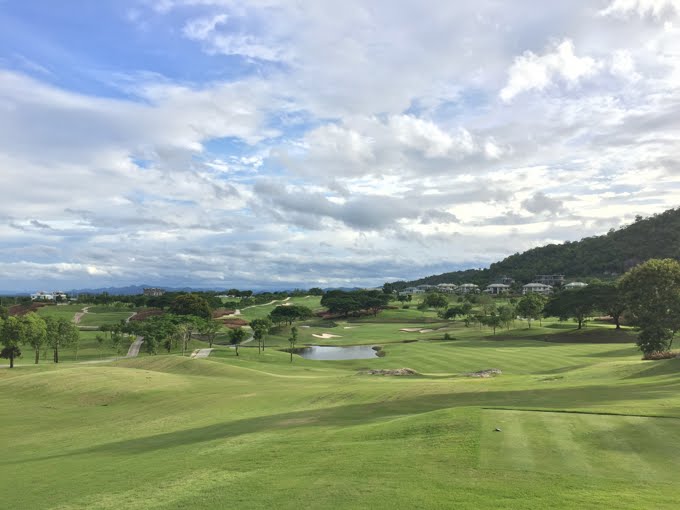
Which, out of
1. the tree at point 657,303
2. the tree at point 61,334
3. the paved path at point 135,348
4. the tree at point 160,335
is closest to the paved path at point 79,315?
the paved path at point 135,348

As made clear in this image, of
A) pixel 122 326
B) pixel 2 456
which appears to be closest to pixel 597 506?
pixel 2 456

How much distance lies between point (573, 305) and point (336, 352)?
47904mm

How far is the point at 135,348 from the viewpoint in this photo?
278 ft

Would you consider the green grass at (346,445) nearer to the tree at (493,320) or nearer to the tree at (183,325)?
the tree at (183,325)

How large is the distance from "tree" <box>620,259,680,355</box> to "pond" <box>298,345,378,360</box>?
39856mm

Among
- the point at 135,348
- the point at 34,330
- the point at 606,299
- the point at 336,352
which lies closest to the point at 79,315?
the point at 135,348

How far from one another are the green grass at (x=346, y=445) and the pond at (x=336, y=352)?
40.4 meters

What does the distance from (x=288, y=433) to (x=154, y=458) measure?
5.67m

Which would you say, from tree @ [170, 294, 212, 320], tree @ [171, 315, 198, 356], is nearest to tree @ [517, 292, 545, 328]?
tree @ [171, 315, 198, 356]

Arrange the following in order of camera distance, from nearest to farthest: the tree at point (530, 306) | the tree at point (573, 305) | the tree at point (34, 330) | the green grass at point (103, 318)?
the tree at point (34, 330), the tree at point (573, 305), the tree at point (530, 306), the green grass at point (103, 318)

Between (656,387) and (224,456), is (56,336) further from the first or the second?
(656,387)

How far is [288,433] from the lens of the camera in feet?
70.1

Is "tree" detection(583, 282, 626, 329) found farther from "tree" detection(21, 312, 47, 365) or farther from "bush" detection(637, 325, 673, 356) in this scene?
"tree" detection(21, 312, 47, 365)

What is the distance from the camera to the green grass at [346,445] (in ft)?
38.8
